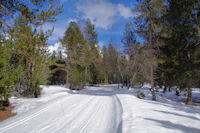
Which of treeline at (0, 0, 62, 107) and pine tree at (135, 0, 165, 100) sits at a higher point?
pine tree at (135, 0, 165, 100)

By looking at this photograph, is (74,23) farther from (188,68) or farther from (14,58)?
(188,68)

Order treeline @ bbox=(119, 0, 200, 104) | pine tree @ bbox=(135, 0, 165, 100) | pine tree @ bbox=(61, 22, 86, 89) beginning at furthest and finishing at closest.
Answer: pine tree @ bbox=(61, 22, 86, 89)
pine tree @ bbox=(135, 0, 165, 100)
treeline @ bbox=(119, 0, 200, 104)

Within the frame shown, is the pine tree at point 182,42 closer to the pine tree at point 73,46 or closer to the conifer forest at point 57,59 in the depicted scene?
the conifer forest at point 57,59

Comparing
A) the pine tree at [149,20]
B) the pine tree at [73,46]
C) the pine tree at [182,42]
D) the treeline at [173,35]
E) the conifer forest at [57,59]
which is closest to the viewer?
the conifer forest at [57,59]

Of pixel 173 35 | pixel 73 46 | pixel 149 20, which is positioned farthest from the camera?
pixel 73 46

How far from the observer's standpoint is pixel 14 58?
9398 millimetres

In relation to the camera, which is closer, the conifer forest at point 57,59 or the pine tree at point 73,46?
the conifer forest at point 57,59

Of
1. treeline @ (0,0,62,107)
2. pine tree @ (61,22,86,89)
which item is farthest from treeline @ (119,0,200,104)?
pine tree @ (61,22,86,89)

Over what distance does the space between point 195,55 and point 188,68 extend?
46.2 inches

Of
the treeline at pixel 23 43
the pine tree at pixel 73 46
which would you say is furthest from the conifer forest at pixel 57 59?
the pine tree at pixel 73 46

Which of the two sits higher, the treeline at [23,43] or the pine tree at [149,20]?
the pine tree at [149,20]

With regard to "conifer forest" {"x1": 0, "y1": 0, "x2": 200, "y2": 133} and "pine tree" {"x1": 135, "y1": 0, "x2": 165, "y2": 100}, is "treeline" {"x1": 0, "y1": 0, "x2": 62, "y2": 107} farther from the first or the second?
"pine tree" {"x1": 135, "y1": 0, "x2": 165, "y2": 100}

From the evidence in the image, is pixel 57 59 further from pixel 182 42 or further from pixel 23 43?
pixel 182 42

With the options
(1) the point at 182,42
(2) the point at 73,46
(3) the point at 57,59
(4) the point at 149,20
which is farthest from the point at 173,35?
(2) the point at 73,46
